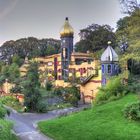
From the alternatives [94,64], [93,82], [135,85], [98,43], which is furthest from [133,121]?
[98,43]

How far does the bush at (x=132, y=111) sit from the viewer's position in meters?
20.0

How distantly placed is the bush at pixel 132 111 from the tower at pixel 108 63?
1375 cm

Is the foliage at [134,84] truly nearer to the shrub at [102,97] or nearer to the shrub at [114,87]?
the shrub at [114,87]

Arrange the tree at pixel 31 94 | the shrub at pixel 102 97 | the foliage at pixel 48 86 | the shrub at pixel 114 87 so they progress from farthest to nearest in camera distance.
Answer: the foliage at pixel 48 86, the tree at pixel 31 94, the shrub at pixel 114 87, the shrub at pixel 102 97

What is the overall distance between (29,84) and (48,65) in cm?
2383

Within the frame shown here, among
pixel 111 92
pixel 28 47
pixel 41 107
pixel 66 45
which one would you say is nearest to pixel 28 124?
pixel 41 107

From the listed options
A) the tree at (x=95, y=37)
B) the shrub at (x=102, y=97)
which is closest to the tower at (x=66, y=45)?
the tree at (x=95, y=37)

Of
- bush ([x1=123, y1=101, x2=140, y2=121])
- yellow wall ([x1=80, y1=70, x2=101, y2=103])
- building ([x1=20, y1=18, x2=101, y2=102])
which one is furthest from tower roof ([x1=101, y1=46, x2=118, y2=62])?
bush ([x1=123, y1=101, x2=140, y2=121])

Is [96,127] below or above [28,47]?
below

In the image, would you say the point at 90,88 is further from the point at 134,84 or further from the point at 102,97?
the point at 102,97

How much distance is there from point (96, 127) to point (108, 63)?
1592cm

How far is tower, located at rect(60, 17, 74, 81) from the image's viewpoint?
1925 inches

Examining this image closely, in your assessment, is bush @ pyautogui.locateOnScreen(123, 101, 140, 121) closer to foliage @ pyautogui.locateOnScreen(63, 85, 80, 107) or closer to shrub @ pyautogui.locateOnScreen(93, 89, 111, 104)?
shrub @ pyautogui.locateOnScreen(93, 89, 111, 104)

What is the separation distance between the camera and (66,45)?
4962 centimetres
